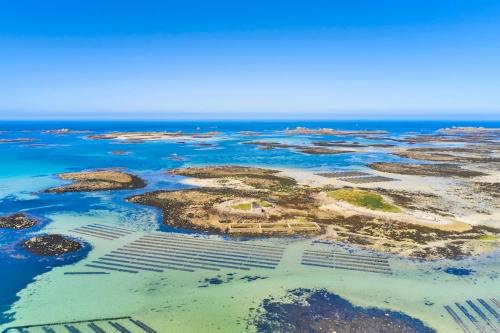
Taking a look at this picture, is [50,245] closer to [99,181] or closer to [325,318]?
[325,318]

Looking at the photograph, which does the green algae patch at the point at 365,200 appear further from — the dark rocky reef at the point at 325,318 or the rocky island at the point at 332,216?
the dark rocky reef at the point at 325,318

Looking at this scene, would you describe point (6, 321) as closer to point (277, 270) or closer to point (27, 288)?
point (27, 288)

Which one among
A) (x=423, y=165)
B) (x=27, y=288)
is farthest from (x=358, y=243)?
(x=423, y=165)

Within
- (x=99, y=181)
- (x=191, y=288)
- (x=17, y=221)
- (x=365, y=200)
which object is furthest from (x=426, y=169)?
(x=17, y=221)

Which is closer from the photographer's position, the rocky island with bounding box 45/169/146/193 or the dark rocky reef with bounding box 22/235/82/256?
the dark rocky reef with bounding box 22/235/82/256

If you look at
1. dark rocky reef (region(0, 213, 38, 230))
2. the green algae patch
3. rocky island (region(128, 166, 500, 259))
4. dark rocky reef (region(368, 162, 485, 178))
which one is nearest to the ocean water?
dark rocky reef (region(0, 213, 38, 230))

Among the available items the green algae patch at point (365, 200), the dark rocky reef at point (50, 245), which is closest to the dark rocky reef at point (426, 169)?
the green algae patch at point (365, 200)

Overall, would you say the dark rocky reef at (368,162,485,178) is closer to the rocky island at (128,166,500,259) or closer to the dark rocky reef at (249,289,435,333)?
the rocky island at (128,166,500,259)
